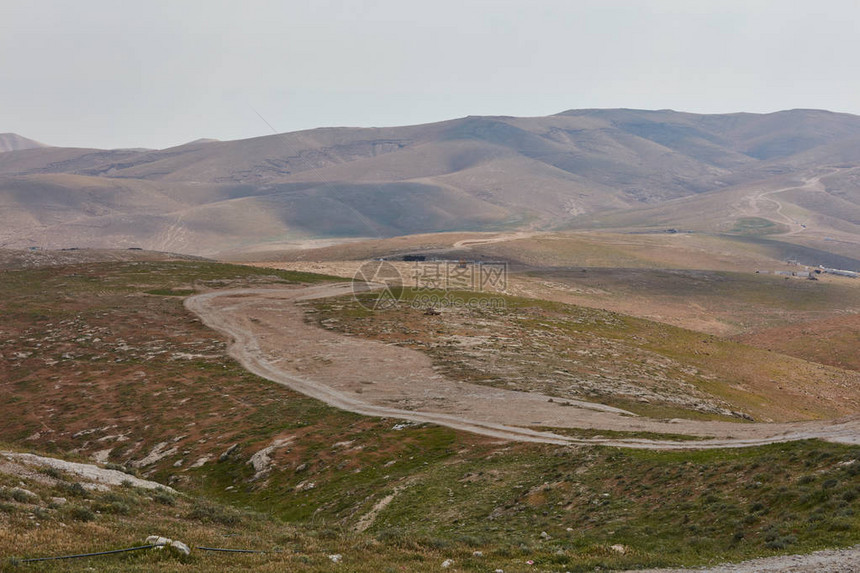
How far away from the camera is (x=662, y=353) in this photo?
236ft

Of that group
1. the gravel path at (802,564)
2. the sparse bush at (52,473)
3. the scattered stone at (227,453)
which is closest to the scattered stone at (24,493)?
the sparse bush at (52,473)

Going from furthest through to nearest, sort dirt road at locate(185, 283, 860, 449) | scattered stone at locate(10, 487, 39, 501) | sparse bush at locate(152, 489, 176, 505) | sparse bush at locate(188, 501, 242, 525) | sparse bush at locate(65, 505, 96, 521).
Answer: dirt road at locate(185, 283, 860, 449) < sparse bush at locate(152, 489, 176, 505) < sparse bush at locate(188, 501, 242, 525) < scattered stone at locate(10, 487, 39, 501) < sparse bush at locate(65, 505, 96, 521)

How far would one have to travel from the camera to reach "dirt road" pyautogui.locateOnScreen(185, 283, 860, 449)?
33812 millimetres

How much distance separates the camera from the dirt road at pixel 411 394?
3381cm

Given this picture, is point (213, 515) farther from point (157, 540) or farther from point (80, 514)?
point (157, 540)

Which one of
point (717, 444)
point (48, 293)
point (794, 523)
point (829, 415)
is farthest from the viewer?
point (48, 293)

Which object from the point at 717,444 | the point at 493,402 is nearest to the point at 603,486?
the point at 717,444

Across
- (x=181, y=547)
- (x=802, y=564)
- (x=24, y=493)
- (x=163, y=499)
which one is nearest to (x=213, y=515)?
(x=163, y=499)

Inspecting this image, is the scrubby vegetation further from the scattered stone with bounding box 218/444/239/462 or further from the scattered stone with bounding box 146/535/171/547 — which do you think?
the scattered stone with bounding box 146/535/171/547

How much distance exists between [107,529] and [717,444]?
1184 inches

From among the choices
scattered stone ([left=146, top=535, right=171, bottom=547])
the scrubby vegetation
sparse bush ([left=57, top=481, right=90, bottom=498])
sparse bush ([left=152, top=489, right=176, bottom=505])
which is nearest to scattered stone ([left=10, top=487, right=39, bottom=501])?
the scrubby vegetation

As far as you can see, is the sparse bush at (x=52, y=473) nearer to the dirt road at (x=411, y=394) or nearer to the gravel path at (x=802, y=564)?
the gravel path at (x=802, y=564)

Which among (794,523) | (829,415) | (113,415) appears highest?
(794,523)

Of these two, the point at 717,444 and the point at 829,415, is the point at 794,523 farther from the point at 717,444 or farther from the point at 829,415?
the point at 829,415
